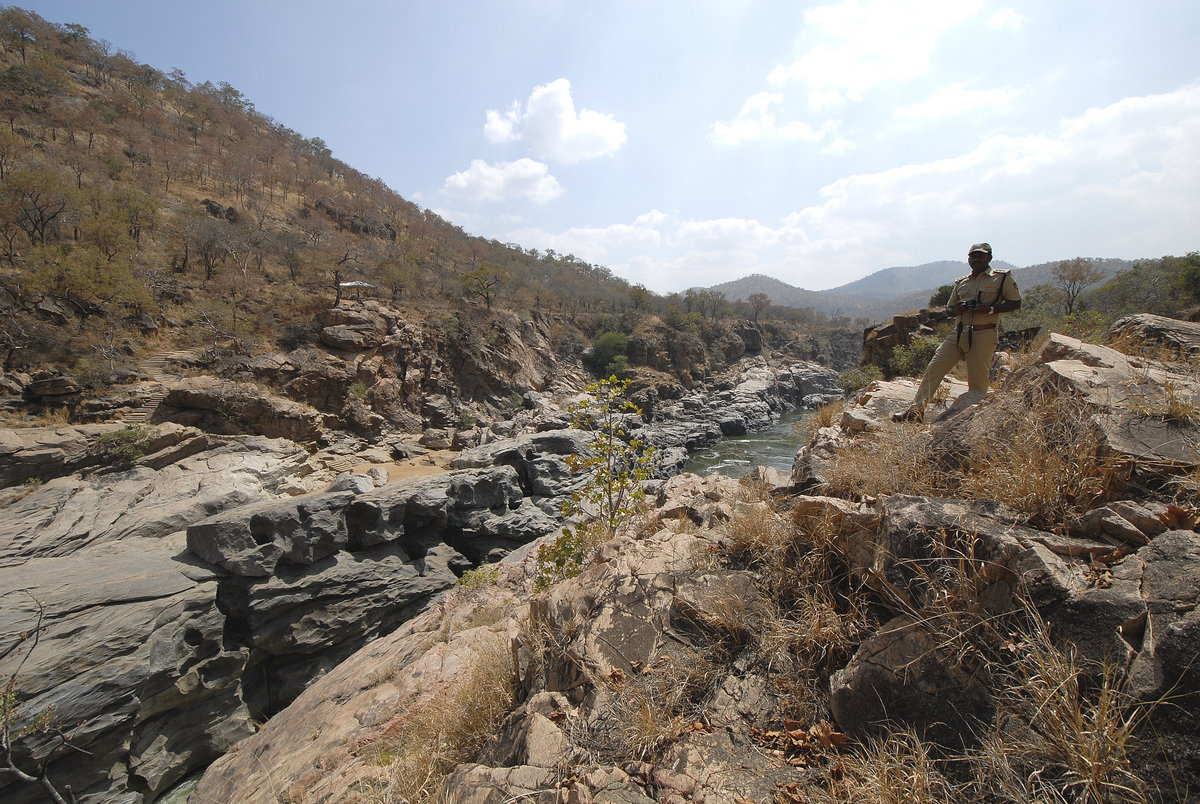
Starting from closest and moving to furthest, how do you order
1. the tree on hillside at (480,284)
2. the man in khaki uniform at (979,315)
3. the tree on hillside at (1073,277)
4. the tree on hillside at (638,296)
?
the man in khaki uniform at (979,315)
the tree on hillside at (1073,277)
the tree on hillside at (480,284)
the tree on hillside at (638,296)

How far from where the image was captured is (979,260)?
13.8ft

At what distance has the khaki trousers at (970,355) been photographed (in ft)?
13.2

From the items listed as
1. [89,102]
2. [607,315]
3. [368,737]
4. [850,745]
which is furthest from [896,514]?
[89,102]

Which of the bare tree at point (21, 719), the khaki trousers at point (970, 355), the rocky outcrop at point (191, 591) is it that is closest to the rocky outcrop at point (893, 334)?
the khaki trousers at point (970, 355)

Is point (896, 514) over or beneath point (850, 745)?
over

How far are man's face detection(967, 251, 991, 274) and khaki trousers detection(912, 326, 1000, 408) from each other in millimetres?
647

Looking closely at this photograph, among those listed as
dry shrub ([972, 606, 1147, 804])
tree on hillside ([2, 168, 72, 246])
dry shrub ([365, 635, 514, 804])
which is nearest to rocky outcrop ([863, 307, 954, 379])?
dry shrub ([972, 606, 1147, 804])

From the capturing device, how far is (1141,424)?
208cm

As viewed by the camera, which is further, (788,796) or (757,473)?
(757,473)

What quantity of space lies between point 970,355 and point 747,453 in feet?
72.1

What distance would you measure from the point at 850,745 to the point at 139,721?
9500 millimetres

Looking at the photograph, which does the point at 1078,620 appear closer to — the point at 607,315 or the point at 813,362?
the point at 607,315

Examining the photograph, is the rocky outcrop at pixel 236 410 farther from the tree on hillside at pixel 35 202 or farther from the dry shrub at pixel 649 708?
the dry shrub at pixel 649 708

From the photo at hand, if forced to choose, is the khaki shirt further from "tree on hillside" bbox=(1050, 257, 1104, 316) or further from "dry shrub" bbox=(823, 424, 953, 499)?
"tree on hillside" bbox=(1050, 257, 1104, 316)
